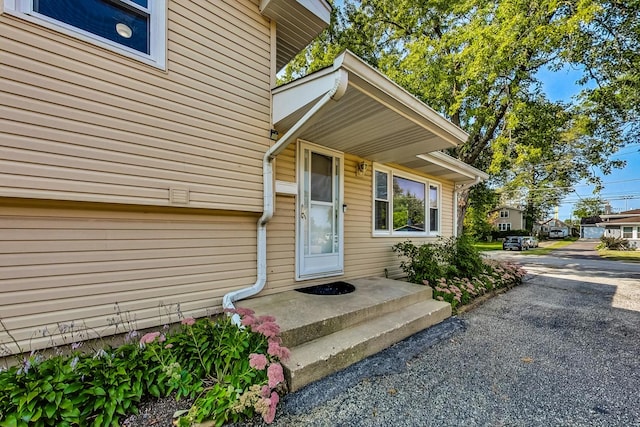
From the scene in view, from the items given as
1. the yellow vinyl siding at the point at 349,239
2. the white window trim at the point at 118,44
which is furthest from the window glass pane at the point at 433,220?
the white window trim at the point at 118,44

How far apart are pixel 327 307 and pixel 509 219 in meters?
44.7

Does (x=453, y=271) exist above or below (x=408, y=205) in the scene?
below

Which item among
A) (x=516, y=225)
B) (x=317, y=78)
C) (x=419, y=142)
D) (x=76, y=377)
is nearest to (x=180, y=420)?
(x=76, y=377)

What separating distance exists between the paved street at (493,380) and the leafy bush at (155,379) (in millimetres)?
401

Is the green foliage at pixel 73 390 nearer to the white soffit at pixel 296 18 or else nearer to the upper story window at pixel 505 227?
the white soffit at pixel 296 18

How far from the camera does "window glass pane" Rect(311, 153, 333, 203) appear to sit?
439cm

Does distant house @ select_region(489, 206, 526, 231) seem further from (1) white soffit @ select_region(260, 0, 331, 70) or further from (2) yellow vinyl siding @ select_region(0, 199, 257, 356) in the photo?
(2) yellow vinyl siding @ select_region(0, 199, 257, 356)

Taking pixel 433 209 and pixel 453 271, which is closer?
pixel 453 271

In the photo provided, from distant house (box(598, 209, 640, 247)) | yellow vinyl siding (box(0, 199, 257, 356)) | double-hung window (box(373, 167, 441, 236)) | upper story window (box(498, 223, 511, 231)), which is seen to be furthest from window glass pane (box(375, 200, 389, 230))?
upper story window (box(498, 223, 511, 231))

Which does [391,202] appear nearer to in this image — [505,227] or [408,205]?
[408,205]

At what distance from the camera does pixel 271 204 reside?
134 inches

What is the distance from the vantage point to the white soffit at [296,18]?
3367 millimetres

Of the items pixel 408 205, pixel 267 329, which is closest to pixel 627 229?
pixel 408 205

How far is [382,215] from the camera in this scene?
5711 mm
